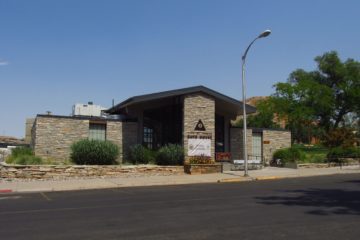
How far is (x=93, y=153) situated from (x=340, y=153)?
16.9m

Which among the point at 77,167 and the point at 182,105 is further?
the point at 182,105

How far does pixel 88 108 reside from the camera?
130 ft

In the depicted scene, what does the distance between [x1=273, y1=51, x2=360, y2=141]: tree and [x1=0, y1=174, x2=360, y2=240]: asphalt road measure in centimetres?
5649

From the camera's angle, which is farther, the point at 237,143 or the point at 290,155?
the point at 237,143

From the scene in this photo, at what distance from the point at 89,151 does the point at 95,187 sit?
5.46 metres

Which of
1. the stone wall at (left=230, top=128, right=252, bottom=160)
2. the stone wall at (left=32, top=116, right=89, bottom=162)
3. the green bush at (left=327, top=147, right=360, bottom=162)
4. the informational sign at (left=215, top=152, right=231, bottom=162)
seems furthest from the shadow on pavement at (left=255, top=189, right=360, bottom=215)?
the stone wall at (left=230, top=128, right=252, bottom=160)

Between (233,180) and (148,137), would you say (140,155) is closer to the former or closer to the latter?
(148,137)

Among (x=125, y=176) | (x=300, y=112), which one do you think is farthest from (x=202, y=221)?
(x=300, y=112)

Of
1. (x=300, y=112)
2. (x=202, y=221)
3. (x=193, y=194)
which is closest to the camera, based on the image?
(x=202, y=221)

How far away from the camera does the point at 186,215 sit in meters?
10.8

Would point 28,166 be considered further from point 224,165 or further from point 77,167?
point 224,165

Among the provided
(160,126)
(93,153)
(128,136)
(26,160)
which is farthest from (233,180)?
(26,160)

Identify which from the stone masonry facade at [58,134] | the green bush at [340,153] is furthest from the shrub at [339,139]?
the stone masonry facade at [58,134]

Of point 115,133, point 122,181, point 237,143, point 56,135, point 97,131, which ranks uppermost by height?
point 97,131
